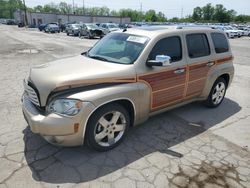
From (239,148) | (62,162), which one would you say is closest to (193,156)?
(239,148)

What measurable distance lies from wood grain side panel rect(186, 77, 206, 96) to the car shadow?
1.92 ft

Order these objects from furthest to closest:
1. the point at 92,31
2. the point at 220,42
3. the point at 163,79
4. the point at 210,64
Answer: the point at 92,31 < the point at 220,42 < the point at 210,64 < the point at 163,79

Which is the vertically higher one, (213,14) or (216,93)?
(213,14)

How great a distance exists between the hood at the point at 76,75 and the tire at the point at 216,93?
8.23ft

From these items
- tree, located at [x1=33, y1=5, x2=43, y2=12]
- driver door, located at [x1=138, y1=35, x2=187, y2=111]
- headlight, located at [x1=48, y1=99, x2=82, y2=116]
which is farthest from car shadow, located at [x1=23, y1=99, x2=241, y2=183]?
tree, located at [x1=33, y1=5, x2=43, y2=12]

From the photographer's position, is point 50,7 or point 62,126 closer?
point 62,126

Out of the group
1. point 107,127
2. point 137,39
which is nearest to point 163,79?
point 137,39

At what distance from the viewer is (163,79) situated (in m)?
3.99

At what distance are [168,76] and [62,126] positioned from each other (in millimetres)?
1982

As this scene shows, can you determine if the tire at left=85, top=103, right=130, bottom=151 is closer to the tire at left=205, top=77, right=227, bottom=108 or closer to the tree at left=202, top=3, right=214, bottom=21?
the tire at left=205, top=77, right=227, bottom=108

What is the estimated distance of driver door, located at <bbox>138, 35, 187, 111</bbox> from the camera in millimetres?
3871

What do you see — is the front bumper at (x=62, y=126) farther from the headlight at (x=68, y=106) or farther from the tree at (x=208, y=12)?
the tree at (x=208, y=12)

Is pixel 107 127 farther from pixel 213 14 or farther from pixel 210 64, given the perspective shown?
pixel 213 14

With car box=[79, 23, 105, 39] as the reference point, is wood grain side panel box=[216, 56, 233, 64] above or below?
below
